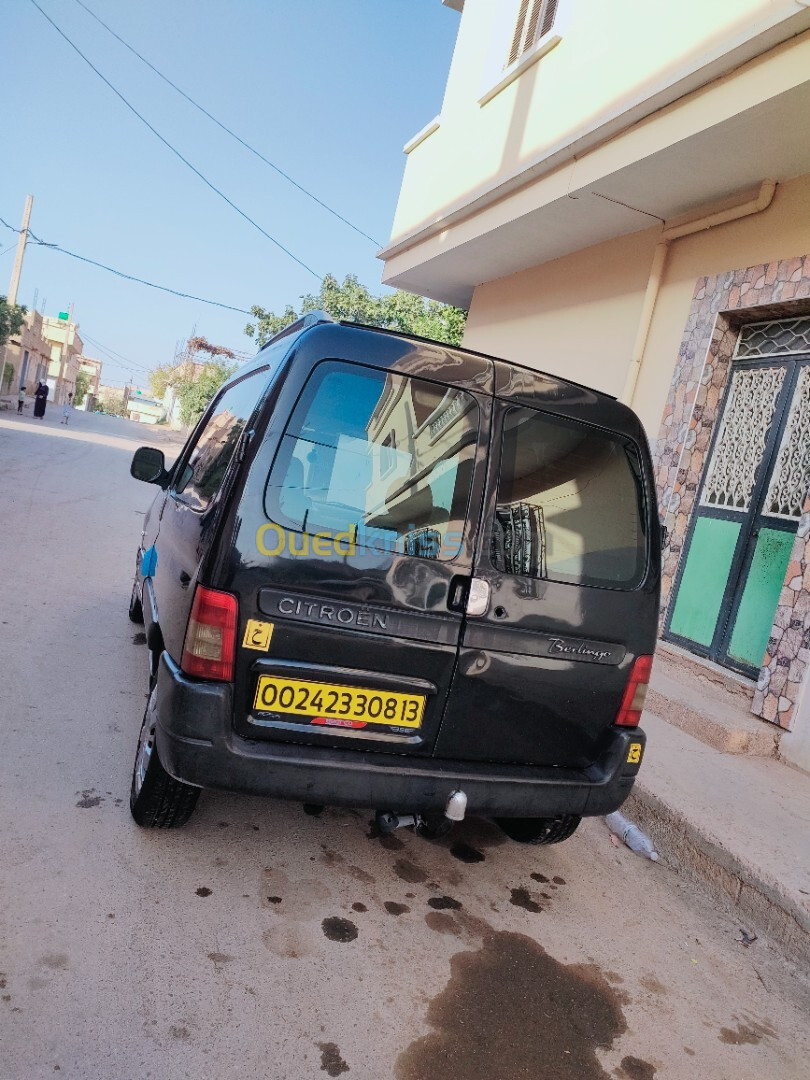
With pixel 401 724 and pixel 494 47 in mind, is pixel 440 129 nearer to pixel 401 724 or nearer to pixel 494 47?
pixel 494 47

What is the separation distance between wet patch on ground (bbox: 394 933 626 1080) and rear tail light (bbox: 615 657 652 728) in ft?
2.77

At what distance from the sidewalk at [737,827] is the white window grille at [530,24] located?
7.34 meters

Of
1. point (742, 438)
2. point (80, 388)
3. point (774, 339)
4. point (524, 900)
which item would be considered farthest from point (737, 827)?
point (80, 388)

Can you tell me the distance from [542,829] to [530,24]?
8.58 meters

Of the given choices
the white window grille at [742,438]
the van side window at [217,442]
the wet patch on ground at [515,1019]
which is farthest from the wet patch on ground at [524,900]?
the white window grille at [742,438]

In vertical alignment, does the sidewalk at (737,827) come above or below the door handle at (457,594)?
below

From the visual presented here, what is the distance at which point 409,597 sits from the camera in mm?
2527

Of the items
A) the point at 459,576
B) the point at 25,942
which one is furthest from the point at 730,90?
the point at 25,942

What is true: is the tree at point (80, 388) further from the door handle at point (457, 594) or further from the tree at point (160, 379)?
the door handle at point (457, 594)

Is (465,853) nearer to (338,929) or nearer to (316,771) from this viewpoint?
(338,929)

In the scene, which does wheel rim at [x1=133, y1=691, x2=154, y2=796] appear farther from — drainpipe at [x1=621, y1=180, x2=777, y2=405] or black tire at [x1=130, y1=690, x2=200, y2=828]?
drainpipe at [x1=621, y1=180, x2=777, y2=405]

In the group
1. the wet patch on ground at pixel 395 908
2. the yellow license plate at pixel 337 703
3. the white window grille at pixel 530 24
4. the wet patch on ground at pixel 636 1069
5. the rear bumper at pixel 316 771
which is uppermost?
the white window grille at pixel 530 24

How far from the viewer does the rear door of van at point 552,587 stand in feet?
8.65

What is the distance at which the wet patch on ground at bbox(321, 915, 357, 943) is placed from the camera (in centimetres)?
250
